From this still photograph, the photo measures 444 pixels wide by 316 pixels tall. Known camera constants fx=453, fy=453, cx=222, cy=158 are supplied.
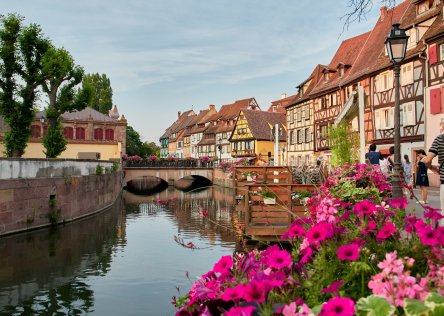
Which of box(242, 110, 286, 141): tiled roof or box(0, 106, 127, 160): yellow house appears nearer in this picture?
box(0, 106, 127, 160): yellow house

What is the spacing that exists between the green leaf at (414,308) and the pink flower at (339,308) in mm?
185

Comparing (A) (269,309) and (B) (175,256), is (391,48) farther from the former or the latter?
(B) (175,256)

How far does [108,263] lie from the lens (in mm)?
13219

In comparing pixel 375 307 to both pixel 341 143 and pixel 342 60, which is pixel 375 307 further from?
pixel 342 60

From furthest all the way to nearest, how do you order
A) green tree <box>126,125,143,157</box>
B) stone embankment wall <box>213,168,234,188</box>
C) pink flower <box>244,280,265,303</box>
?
green tree <box>126,125,143,157</box>, stone embankment wall <box>213,168,234,188</box>, pink flower <box>244,280,265,303</box>

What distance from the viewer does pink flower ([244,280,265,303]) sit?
5.90 ft

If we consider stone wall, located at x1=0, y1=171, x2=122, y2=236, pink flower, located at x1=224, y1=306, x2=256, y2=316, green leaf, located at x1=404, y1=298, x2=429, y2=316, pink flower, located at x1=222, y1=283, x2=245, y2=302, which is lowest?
stone wall, located at x1=0, y1=171, x2=122, y2=236

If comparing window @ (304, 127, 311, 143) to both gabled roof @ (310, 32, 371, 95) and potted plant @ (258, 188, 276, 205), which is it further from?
potted plant @ (258, 188, 276, 205)

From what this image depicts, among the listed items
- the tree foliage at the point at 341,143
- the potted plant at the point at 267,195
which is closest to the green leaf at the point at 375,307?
the potted plant at the point at 267,195

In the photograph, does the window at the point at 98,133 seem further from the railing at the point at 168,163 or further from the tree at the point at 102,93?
the tree at the point at 102,93

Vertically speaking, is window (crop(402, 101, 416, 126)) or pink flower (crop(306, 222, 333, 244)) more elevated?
window (crop(402, 101, 416, 126))

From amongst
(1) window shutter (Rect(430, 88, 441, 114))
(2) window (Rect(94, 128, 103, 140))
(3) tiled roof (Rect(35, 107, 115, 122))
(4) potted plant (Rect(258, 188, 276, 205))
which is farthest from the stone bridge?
(4) potted plant (Rect(258, 188, 276, 205))

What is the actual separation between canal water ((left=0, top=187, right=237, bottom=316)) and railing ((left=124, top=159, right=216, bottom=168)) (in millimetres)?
28197

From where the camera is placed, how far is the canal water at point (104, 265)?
9.36m
